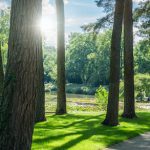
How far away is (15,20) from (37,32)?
0.43 metres

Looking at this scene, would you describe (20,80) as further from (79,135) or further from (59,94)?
(59,94)

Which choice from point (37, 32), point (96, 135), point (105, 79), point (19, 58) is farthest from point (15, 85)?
point (105, 79)

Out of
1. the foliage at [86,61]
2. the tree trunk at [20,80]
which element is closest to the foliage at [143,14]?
the tree trunk at [20,80]

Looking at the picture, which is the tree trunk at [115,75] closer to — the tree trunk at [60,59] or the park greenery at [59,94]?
the park greenery at [59,94]

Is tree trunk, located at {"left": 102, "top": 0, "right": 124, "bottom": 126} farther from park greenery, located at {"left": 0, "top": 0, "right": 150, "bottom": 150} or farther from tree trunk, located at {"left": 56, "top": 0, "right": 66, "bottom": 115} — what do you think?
tree trunk, located at {"left": 56, "top": 0, "right": 66, "bottom": 115}

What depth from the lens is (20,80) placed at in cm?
646

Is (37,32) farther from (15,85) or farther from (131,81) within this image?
(131,81)

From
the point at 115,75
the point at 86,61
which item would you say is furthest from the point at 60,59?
the point at 86,61

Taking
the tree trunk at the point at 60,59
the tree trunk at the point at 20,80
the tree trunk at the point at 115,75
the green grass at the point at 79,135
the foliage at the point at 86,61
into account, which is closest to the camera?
the tree trunk at the point at 20,80

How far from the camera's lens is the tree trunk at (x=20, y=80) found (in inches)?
253

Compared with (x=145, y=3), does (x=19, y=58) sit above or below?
below

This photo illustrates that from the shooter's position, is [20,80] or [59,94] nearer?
[20,80]

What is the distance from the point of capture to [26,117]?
6.49 m

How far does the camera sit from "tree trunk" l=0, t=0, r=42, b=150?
21.1 feet
